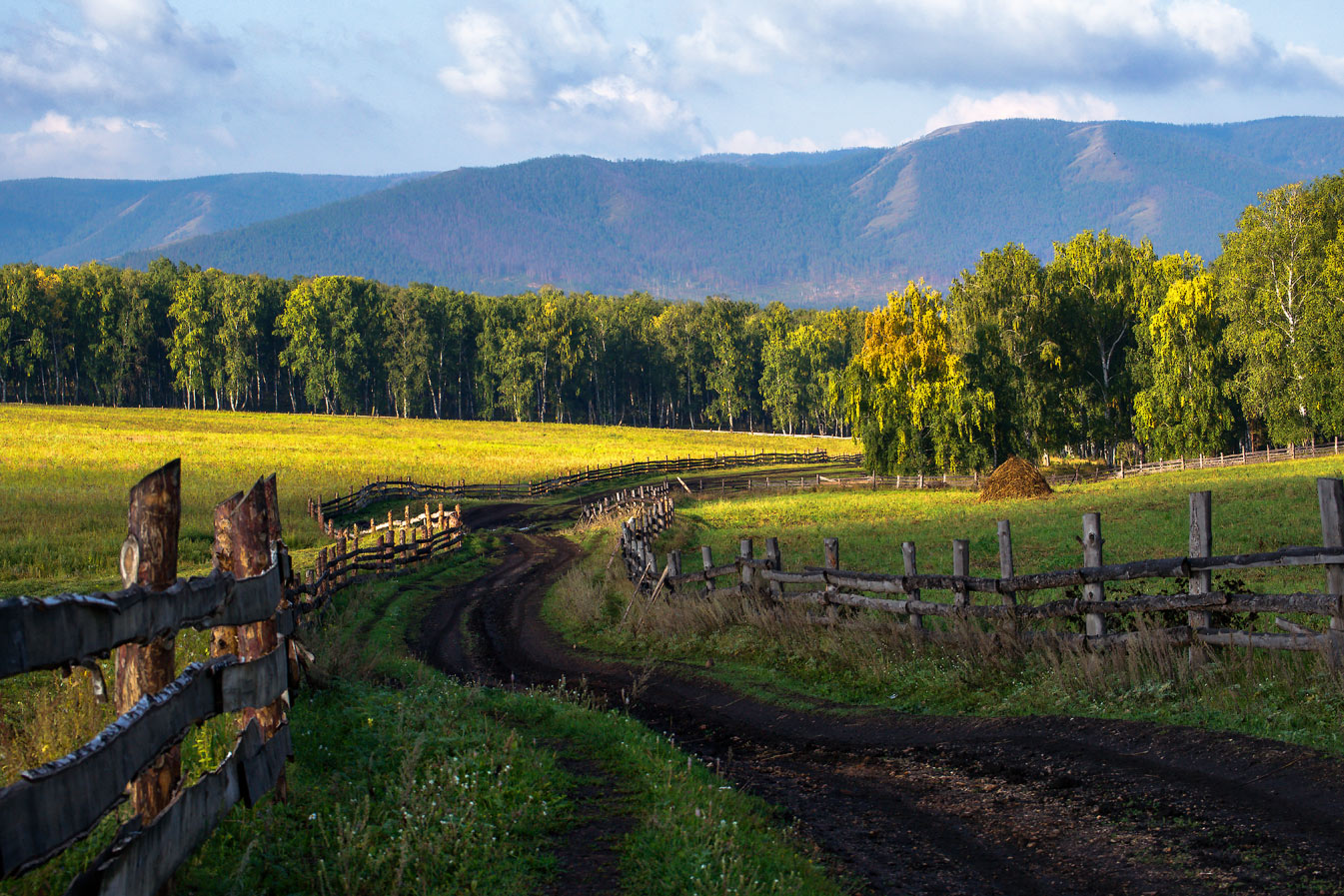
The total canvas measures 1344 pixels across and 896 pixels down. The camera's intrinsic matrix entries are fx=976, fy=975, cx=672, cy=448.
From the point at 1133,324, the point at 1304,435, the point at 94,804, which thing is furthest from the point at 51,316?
the point at 94,804

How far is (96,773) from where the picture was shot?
361 centimetres

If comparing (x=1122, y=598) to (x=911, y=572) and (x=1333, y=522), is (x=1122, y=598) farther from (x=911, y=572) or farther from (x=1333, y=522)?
(x=911, y=572)

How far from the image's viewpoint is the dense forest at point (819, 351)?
5134 centimetres

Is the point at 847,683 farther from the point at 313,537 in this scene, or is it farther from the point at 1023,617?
the point at 313,537

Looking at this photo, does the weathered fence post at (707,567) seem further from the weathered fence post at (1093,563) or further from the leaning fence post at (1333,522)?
the leaning fence post at (1333,522)

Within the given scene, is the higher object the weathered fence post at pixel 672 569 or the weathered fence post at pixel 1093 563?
the weathered fence post at pixel 1093 563

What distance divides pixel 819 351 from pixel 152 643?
115m

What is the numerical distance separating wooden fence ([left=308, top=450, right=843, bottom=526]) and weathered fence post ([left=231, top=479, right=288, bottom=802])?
105 feet

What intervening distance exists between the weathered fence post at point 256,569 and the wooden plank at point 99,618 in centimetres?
53

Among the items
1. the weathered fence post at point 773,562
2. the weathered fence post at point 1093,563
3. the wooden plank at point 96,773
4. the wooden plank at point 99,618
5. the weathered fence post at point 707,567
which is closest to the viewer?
the wooden plank at point 96,773

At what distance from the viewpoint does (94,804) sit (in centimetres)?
358

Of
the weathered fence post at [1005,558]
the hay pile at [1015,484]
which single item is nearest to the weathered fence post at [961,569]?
the weathered fence post at [1005,558]

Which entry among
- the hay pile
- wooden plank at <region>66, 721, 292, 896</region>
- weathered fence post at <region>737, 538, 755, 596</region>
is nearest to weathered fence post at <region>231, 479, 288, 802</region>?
wooden plank at <region>66, 721, 292, 896</region>

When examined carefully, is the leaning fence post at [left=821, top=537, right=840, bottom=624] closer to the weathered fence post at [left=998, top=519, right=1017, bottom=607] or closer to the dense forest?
the weathered fence post at [left=998, top=519, right=1017, bottom=607]
